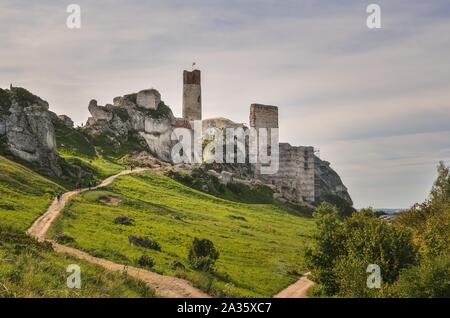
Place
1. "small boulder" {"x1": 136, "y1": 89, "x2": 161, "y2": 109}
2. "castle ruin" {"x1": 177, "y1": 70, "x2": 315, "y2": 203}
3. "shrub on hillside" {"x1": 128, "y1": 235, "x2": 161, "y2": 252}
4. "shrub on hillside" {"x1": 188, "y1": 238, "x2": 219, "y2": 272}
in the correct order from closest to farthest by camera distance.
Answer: "shrub on hillside" {"x1": 188, "y1": 238, "x2": 219, "y2": 272} → "shrub on hillside" {"x1": 128, "y1": 235, "x2": 161, "y2": 252} → "small boulder" {"x1": 136, "y1": 89, "x2": 161, "y2": 109} → "castle ruin" {"x1": 177, "y1": 70, "x2": 315, "y2": 203}

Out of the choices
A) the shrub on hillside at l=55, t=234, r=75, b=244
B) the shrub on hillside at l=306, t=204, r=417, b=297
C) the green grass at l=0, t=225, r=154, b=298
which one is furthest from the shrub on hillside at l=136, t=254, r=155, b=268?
the shrub on hillside at l=306, t=204, r=417, b=297

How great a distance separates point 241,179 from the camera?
122125 millimetres

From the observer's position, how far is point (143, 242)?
167 ft

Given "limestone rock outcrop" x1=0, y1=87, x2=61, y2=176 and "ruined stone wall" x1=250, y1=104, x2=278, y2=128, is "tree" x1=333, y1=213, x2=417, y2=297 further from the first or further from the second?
"ruined stone wall" x1=250, y1=104, x2=278, y2=128

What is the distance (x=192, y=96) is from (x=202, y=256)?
338ft

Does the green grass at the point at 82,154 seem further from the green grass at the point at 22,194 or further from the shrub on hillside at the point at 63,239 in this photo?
the shrub on hillside at the point at 63,239

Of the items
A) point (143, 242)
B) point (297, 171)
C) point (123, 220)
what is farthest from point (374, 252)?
point (297, 171)

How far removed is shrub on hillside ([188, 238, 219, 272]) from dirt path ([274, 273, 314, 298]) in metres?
6.11

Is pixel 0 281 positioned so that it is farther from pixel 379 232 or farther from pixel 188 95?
pixel 188 95

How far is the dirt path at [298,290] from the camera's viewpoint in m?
43.9

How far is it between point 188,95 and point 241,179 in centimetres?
3505

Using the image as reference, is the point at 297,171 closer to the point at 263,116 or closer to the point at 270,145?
the point at 270,145

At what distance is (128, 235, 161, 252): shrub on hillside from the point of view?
50375 mm
